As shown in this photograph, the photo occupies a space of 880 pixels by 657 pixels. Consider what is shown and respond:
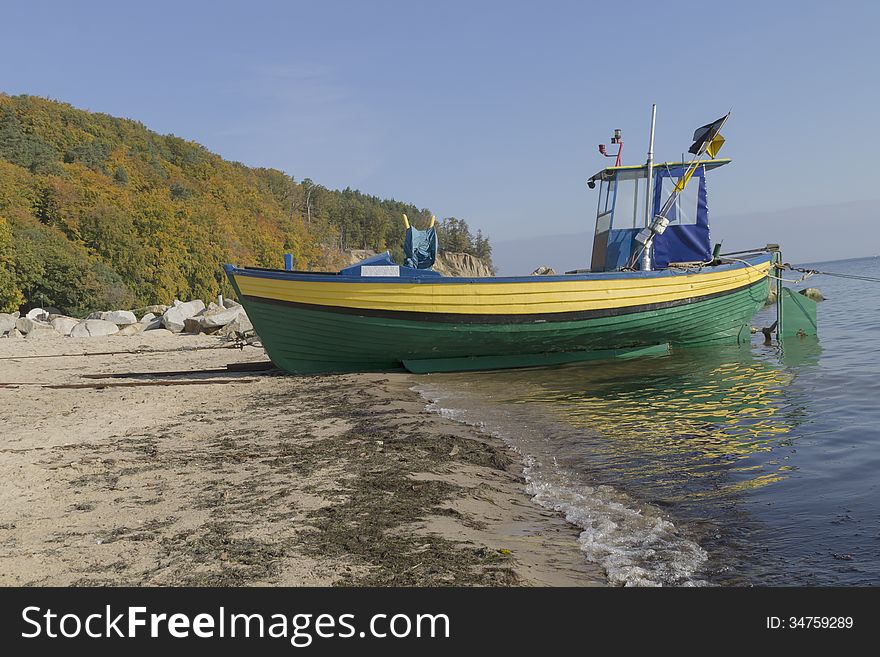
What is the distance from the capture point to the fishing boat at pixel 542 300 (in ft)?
36.1

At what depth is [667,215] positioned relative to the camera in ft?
45.3

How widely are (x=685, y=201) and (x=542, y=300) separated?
4520 mm

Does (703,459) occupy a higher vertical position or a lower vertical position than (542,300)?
lower

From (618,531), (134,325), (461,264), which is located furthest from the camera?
(461,264)

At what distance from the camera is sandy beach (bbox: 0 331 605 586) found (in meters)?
3.53

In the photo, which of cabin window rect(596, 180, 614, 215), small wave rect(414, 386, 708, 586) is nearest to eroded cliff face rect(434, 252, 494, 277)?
cabin window rect(596, 180, 614, 215)

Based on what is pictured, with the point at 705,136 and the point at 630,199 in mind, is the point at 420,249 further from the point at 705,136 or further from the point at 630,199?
the point at 705,136

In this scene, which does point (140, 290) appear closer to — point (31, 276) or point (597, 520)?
point (31, 276)

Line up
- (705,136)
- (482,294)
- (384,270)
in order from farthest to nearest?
1. (705,136)
2. (482,294)
3. (384,270)

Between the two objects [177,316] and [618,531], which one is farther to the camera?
[177,316]

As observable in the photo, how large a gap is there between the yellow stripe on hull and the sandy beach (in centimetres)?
200

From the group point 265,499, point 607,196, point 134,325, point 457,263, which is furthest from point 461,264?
point 265,499

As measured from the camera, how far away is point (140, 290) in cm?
4056

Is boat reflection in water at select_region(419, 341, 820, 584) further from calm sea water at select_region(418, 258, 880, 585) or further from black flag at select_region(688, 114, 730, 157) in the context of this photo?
black flag at select_region(688, 114, 730, 157)
